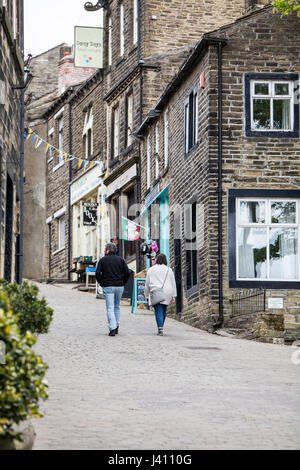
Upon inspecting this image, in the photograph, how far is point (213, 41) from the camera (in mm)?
21453

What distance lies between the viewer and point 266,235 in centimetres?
2114

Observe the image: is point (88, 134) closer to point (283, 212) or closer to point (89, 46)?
point (89, 46)

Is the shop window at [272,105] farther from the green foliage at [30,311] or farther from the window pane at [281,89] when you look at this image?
the green foliage at [30,311]

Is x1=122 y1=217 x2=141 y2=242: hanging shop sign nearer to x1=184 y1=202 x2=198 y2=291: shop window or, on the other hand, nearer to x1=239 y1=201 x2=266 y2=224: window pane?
x1=184 y1=202 x2=198 y2=291: shop window

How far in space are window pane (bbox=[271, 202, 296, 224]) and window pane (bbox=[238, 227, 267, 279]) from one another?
37cm

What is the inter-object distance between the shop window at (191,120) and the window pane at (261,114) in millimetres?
1756

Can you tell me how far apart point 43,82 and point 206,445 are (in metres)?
38.8

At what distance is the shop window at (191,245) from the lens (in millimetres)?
22797

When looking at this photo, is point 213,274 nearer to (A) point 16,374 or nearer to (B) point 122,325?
(B) point 122,325

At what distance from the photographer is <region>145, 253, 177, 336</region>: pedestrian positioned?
18.9m

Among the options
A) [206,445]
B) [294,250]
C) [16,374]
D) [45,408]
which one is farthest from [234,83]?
[16,374]

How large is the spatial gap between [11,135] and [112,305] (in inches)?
142

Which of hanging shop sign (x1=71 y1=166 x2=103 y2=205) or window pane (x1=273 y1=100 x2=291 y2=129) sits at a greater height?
window pane (x1=273 y1=100 x2=291 y2=129)

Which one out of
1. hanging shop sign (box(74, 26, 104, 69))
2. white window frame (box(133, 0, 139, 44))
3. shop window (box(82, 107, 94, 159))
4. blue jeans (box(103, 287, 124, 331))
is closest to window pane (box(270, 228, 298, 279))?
blue jeans (box(103, 287, 124, 331))
